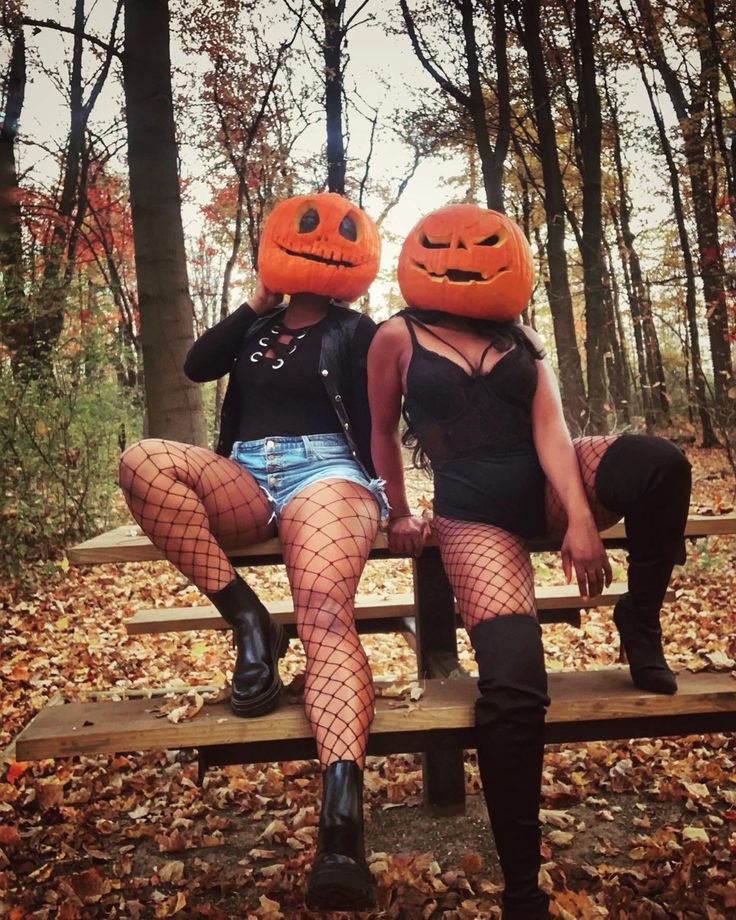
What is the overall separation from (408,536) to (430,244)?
3.46ft

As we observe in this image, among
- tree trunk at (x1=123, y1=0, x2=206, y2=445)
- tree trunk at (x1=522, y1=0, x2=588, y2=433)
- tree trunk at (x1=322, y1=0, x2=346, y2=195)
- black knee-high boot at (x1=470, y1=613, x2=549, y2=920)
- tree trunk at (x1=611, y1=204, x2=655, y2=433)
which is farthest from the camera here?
tree trunk at (x1=611, y1=204, x2=655, y2=433)

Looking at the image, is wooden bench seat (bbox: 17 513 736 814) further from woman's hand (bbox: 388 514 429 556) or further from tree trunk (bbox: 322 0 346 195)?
tree trunk (bbox: 322 0 346 195)

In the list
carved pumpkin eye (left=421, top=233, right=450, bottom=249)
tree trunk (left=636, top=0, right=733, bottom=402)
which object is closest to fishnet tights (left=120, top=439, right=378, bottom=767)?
carved pumpkin eye (left=421, top=233, right=450, bottom=249)

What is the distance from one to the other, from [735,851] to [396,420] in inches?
79.3

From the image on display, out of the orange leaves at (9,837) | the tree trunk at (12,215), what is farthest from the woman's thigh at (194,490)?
→ the tree trunk at (12,215)

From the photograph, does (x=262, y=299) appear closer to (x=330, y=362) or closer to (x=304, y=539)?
(x=330, y=362)

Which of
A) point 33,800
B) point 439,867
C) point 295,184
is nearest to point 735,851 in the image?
point 439,867

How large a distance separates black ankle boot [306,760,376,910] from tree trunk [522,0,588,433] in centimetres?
864

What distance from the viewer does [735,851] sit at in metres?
2.68

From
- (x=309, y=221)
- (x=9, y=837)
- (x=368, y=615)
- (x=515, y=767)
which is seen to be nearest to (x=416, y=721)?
(x=515, y=767)

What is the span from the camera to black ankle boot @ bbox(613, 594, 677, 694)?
221cm

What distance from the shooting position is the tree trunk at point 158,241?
5.68 meters

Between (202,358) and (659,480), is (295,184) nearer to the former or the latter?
(202,358)

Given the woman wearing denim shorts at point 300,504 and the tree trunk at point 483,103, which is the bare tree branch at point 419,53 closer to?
the tree trunk at point 483,103
